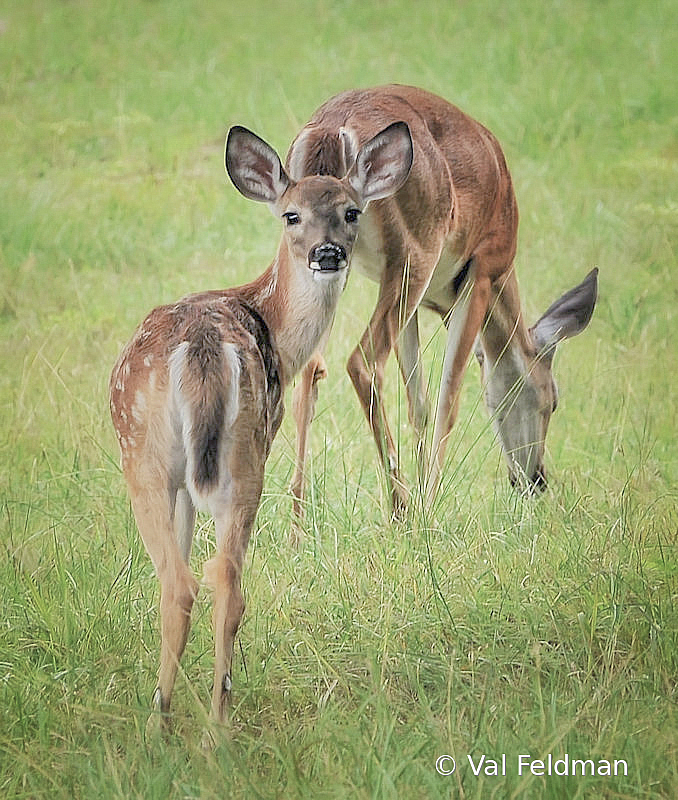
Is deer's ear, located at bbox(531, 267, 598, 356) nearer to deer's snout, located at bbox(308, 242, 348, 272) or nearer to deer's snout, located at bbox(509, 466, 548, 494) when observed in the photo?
deer's snout, located at bbox(509, 466, 548, 494)

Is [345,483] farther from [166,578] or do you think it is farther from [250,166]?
[166,578]

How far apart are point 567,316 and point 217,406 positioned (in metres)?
2.59

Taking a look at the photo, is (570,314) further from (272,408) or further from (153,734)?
(153,734)

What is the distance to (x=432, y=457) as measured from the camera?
5.26 meters

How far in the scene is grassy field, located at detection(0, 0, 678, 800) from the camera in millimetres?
3572

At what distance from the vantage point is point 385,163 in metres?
4.28

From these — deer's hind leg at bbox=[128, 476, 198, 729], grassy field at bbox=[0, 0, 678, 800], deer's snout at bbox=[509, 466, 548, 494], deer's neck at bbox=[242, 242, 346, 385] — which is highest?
deer's neck at bbox=[242, 242, 346, 385]

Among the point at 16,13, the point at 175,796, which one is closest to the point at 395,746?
the point at 175,796

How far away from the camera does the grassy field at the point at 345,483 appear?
357 centimetres

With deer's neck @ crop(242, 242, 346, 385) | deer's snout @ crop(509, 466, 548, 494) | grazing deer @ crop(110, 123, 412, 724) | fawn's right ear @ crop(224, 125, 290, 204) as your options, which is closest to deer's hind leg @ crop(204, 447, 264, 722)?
grazing deer @ crop(110, 123, 412, 724)

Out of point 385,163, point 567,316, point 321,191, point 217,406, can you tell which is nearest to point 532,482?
point 567,316

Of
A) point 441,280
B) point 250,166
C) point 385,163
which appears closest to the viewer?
point 250,166

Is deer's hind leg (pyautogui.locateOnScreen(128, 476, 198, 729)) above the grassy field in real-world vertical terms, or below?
above

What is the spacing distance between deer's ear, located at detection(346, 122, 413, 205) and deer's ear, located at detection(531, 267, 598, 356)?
156cm
